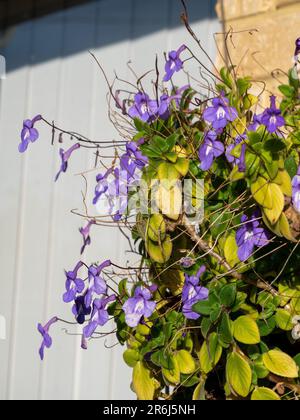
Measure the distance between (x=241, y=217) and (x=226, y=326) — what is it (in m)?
0.24

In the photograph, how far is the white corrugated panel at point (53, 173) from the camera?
2857 millimetres

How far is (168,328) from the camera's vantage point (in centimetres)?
173

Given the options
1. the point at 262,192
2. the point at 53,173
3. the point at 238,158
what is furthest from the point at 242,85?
the point at 53,173

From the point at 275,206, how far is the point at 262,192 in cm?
4

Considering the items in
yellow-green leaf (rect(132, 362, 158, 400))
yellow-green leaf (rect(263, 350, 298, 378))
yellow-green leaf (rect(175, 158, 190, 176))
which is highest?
yellow-green leaf (rect(175, 158, 190, 176))

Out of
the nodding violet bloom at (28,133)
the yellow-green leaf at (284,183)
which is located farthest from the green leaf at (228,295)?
the nodding violet bloom at (28,133)

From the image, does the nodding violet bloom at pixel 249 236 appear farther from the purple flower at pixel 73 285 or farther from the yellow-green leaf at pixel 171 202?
the purple flower at pixel 73 285

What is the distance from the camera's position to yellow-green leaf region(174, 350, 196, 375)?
5.58 feet

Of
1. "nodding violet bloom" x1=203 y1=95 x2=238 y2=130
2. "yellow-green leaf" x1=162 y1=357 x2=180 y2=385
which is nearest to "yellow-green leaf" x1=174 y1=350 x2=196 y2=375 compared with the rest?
"yellow-green leaf" x1=162 y1=357 x2=180 y2=385

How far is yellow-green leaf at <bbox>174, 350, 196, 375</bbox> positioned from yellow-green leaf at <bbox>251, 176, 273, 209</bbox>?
1.35 ft

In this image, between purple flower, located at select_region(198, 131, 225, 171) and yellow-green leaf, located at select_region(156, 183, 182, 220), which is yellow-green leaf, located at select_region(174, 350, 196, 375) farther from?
purple flower, located at select_region(198, 131, 225, 171)

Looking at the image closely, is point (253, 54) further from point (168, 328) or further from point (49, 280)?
point (49, 280)

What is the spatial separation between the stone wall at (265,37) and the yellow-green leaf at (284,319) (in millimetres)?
787

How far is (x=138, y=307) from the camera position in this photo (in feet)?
5.55
